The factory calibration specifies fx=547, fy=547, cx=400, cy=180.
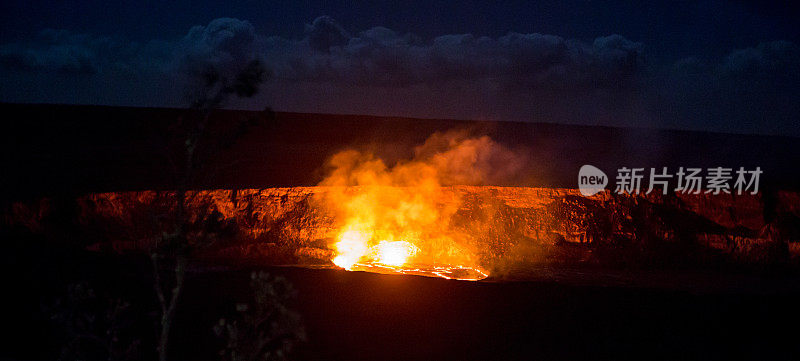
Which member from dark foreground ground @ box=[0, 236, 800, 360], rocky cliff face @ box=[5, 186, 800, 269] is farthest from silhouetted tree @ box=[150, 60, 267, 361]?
rocky cliff face @ box=[5, 186, 800, 269]

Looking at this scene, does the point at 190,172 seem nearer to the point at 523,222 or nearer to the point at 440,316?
the point at 440,316

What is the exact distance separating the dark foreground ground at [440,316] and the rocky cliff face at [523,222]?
3.20m

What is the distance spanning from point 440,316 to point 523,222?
20.1ft

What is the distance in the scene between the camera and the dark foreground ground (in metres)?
5.59

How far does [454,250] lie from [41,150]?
1663 centimetres

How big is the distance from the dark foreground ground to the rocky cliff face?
3200mm

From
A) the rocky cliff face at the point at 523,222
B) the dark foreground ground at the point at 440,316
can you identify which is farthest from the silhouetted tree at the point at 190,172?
the rocky cliff face at the point at 523,222

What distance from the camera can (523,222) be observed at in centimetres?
1211

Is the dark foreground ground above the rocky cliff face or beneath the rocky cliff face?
beneath

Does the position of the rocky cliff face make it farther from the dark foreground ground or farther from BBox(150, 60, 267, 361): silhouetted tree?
BBox(150, 60, 267, 361): silhouetted tree

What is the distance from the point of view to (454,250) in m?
11.9

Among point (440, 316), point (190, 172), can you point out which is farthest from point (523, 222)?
point (190, 172)

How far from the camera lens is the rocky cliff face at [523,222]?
11000 mm

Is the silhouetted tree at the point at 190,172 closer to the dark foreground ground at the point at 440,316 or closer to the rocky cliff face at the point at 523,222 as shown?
the dark foreground ground at the point at 440,316
